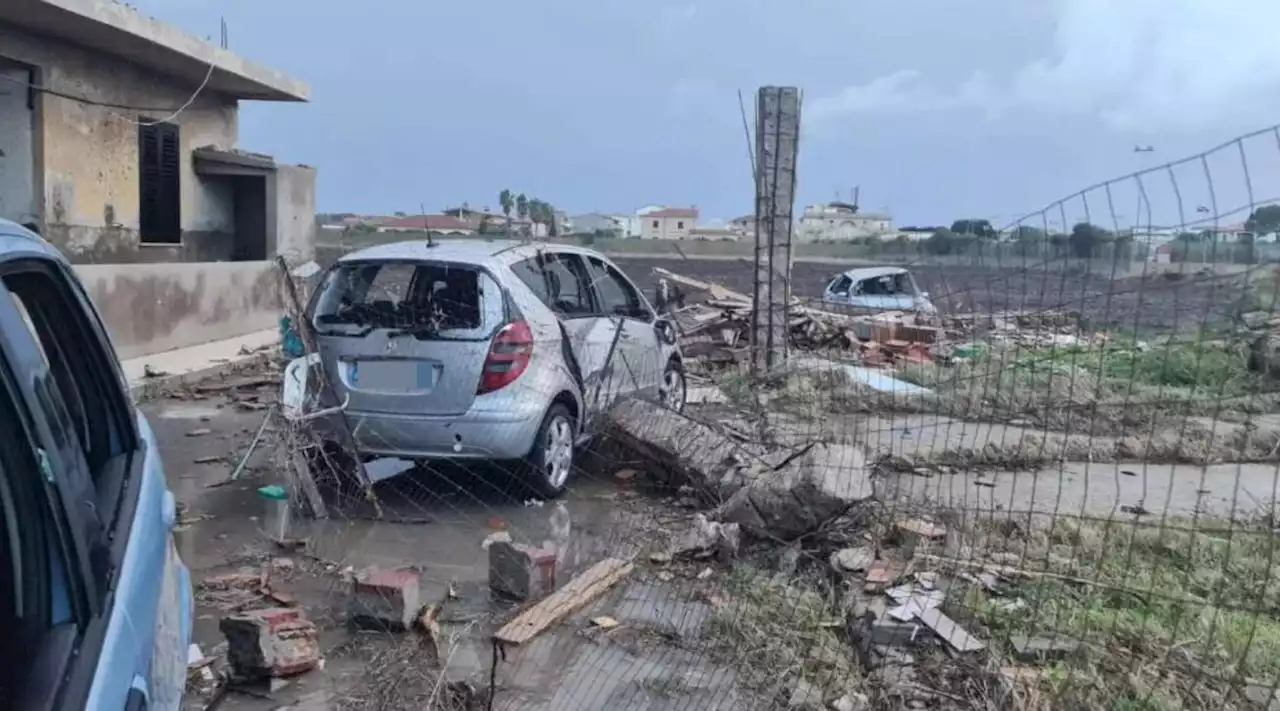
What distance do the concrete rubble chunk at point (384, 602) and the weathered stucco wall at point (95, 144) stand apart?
1023cm

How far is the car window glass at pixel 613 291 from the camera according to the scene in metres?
8.52

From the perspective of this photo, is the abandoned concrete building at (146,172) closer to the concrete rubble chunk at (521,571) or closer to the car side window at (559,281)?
the car side window at (559,281)

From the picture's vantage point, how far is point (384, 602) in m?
5.24

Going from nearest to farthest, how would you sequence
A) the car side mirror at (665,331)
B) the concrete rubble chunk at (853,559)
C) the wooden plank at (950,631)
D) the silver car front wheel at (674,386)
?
1. the wooden plank at (950,631)
2. the concrete rubble chunk at (853,559)
3. the car side mirror at (665,331)
4. the silver car front wheel at (674,386)

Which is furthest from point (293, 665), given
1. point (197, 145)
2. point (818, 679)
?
point (197, 145)

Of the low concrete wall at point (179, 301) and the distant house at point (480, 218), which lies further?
the low concrete wall at point (179, 301)

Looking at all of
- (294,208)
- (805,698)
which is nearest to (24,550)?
(805,698)

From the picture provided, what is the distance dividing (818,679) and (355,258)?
446 cm

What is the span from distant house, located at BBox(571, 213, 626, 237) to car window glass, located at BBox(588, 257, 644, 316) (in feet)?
10.4

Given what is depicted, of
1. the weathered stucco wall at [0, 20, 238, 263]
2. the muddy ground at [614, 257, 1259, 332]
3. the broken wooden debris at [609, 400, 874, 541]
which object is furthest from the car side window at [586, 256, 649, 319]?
the weathered stucco wall at [0, 20, 238, 263]

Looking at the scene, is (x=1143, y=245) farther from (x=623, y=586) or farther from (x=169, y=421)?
(x=169, y=421)

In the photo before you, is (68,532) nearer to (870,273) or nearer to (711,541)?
(711,541)

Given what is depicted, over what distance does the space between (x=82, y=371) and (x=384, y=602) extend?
8.04ft

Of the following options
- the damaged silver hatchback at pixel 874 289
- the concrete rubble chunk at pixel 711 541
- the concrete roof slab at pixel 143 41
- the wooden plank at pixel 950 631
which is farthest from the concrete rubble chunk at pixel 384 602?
the damaged silver hatchback at pixel 874 289
